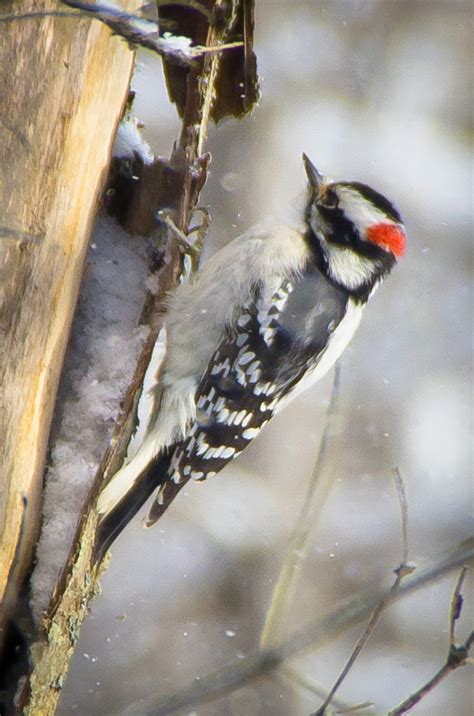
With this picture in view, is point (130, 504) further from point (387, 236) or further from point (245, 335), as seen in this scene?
point (387, 236)

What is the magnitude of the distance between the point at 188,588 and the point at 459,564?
13.9ft

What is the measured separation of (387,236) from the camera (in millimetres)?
3166

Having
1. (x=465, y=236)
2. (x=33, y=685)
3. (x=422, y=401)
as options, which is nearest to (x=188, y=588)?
(x=422, y=401)

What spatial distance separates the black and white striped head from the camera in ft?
10.3

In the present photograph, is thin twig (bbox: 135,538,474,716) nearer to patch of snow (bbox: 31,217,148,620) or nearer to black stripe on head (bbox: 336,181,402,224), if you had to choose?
patch of snow (bbox: 31,217,148,620)

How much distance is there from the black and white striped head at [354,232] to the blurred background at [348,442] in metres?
2.47

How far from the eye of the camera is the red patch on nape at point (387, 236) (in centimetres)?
315

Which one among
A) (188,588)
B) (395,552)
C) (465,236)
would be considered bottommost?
(188,588)

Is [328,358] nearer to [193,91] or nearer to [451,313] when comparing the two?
[193,91]

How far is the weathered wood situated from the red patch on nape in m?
1.13

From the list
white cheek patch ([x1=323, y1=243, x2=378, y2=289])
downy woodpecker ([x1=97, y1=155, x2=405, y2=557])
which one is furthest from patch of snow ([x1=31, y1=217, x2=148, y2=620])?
white cheek patch ([x1=323, y1=243, x2=378, y2=289])

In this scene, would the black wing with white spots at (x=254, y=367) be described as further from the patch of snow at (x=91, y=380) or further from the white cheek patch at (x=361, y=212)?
the patch of snow at (x=91, y=380)

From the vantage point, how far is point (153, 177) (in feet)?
8.96

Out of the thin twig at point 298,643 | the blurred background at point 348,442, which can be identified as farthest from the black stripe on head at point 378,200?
the blurred background at point 348,442
